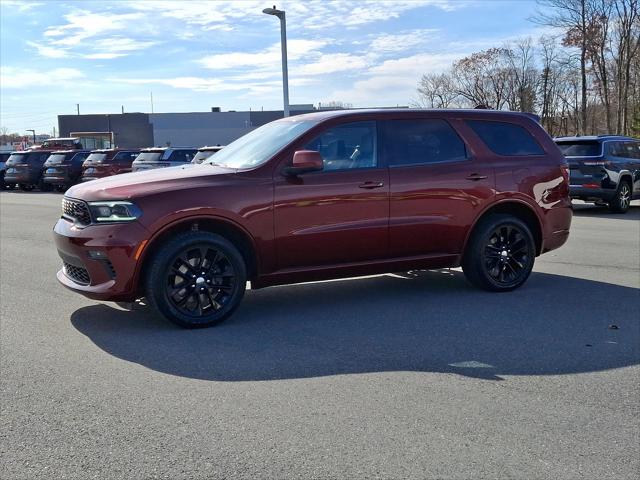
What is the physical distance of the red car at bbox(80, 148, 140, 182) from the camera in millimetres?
26516

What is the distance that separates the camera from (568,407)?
413 cm

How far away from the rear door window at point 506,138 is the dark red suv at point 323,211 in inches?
0.6

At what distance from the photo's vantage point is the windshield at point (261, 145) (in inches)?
247

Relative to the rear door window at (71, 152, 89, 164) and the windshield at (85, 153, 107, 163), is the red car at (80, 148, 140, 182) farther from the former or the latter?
the rear door window at (71, 152, 89, 164)

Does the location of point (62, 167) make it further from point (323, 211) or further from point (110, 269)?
point (323, 211)

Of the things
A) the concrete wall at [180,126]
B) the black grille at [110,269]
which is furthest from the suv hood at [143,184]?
the concrete wall at [180,126]

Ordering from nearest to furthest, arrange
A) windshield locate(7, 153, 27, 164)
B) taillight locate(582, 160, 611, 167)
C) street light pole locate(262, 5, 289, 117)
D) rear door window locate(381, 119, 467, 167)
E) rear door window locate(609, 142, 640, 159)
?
rear door window locate(381, 119, 467, 167) < taillight locate(582, 160, 611, 167) < rear door window locate(609, 142, 640, 159) < street light pole locate(262, 5, 289, 117) < windshield locate(7, 153, 27, 164)

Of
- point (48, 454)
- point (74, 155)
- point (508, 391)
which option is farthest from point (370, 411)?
point (74, 155)

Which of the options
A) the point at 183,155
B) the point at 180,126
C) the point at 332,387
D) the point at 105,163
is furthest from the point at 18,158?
the point at 180,126

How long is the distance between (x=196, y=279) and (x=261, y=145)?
1605 millimetres

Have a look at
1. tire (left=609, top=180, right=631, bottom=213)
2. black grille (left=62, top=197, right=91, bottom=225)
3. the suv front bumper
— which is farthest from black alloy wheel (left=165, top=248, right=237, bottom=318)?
tire (left=609, top=180, right=631, bottom=213)

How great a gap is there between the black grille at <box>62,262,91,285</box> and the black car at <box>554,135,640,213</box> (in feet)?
42.1

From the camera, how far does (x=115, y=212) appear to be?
5.55 metres

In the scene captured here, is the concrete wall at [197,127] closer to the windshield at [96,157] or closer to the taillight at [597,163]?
the windshield at [96,157]
